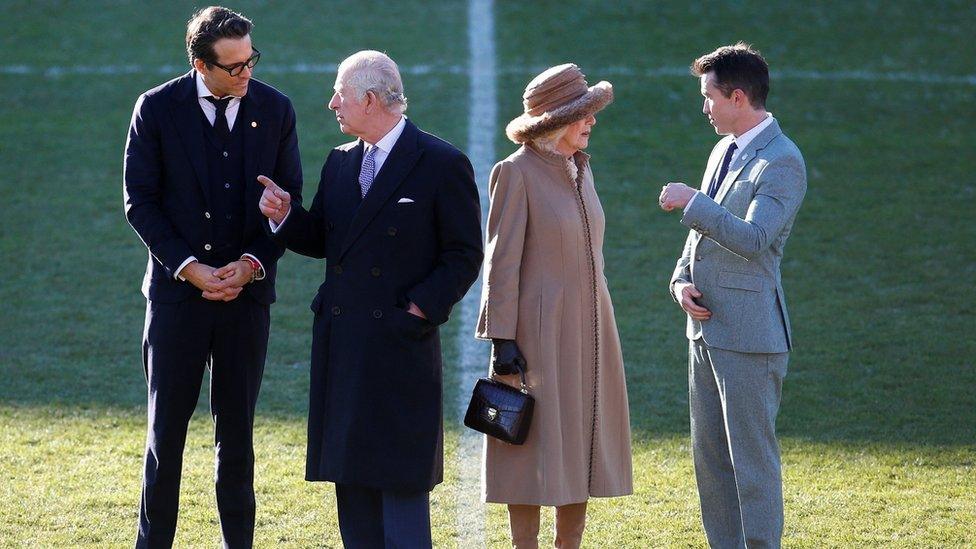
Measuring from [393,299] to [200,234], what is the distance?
774 millimetres

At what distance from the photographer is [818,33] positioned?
15.5m

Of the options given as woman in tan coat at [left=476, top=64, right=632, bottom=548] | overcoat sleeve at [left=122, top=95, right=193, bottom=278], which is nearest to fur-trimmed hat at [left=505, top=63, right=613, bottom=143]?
woman in tan coat at [left=476, top=64, right=632, bottom=548]

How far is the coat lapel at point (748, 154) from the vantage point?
14.7 feet

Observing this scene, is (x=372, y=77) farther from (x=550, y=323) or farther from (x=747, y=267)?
(x=747, y=267)

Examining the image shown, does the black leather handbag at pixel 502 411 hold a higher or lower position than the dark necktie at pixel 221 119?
lower

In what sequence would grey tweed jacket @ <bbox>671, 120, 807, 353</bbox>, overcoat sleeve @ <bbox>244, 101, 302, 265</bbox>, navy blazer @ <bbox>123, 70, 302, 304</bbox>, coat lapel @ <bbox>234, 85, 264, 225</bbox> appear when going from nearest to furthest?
grey tweed jacket @ <bbox>671, 120, 807, 353</bbox>, navy blazer @ <bbox>123, 70, 302, 304</bbox>, coat lapel @ <bbox>234, 85, 264, 225</bbox>, overcoat sleeve @ <bbox>244, 101, 302, 265</bbox>

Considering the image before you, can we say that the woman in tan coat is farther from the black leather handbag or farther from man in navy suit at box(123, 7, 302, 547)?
man in navy suit at box(123, 7, 302, 547)

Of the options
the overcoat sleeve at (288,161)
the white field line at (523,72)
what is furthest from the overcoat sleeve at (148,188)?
the white field line at (523,72)

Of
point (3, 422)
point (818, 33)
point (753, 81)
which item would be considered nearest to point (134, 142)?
point (753, 81)

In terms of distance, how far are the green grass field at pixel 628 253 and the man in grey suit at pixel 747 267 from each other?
862mm

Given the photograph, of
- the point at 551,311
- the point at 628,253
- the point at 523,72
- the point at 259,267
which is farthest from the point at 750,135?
the point at 523,72

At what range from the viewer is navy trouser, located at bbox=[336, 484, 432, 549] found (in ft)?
14.4

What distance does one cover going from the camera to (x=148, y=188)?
15.0 ft

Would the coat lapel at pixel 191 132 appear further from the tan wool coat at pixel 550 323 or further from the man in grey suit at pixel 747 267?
the man in grey suit at pixel 747 267
